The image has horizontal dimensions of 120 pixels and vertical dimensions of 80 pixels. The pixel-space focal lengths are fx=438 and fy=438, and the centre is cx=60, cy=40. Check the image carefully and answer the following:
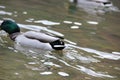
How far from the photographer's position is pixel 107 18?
64.1 feet

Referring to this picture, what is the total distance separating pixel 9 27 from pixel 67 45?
194 cm

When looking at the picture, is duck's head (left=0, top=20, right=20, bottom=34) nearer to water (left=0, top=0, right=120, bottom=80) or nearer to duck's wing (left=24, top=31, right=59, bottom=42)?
water (left=0, top=0, right=120, bottom=80)

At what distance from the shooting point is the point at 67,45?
508 inches

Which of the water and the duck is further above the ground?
the duck

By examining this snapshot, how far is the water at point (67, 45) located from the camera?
33.4 ft

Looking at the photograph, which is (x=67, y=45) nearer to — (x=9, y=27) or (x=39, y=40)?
(x=39, y=40)

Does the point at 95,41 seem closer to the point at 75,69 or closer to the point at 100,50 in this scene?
the point at 100,50

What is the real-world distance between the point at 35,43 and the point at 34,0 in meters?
A: 10.1

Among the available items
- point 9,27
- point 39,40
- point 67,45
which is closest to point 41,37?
point 39,40

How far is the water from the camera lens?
10188 millimetres

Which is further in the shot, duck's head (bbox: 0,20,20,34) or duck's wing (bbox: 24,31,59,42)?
duck's head (bbox: 0,20,20,34)

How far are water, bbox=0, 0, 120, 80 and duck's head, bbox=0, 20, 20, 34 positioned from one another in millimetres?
219

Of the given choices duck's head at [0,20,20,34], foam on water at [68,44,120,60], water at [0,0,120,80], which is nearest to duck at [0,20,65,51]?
water at [0,0,120,80]

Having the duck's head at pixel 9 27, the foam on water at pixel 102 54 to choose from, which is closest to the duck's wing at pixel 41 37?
the duck's head at pixel 9 27
